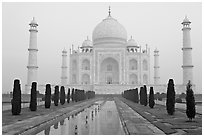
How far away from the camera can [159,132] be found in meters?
6.31

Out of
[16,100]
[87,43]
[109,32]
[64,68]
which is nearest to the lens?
[16,100]

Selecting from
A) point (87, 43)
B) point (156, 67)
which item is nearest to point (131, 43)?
point (156, 67)

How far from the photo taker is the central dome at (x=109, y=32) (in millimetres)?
40866

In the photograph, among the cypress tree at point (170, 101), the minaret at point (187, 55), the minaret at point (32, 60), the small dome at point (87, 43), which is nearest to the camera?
the cypress tree at point (170, 101)

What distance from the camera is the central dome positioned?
4087 cm

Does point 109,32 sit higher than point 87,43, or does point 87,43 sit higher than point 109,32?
point 109,32

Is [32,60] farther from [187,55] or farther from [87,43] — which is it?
[187,55]

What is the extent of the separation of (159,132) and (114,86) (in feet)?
92.7

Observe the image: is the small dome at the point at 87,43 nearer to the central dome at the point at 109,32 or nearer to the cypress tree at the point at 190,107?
the central dome at the point at 109,32

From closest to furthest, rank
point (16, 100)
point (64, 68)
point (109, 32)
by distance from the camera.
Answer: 1. point (16, 100)
2. point (64, 68)
3. point (109, 32)

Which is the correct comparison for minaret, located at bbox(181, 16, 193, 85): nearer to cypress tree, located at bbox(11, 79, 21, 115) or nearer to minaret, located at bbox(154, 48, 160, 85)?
minaret, located at bbox(154, 48, 160, 85)

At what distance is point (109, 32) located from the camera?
134 ft

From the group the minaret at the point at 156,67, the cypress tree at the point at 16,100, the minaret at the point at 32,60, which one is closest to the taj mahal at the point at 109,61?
the minaret at the point at 156,67

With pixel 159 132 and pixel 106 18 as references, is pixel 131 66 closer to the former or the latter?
pixel 106 18
